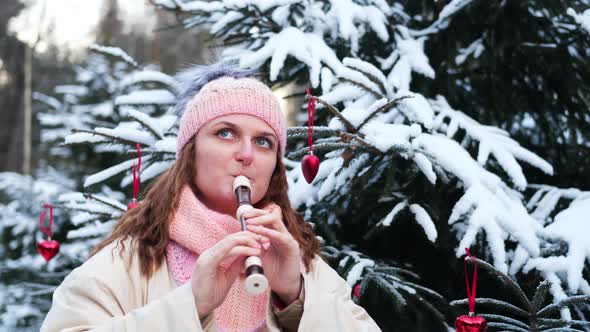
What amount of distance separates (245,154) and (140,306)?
0.55m

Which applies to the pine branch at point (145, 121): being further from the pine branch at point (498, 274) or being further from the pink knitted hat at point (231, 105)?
the pine branch at point (498, 274)

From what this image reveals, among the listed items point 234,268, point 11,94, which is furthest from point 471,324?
point 11,94

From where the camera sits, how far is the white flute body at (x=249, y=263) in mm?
1247

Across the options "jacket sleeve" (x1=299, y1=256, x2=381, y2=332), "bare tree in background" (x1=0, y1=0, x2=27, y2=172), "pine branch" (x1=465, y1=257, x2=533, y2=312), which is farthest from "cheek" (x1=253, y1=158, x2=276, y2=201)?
"bare tree in background" (x1=0, y1=0, x2=27, y2=172)

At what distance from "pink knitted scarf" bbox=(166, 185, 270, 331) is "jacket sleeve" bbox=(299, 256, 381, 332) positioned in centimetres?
16

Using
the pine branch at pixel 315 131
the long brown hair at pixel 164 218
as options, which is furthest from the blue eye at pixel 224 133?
the pine branch at pixel 315 131

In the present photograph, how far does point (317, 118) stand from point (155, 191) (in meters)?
1.18

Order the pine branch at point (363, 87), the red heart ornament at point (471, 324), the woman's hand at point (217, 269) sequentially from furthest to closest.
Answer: the pine branch at point (363, 87) → the red heart ornament at point (471, 324) → the woman's hand at point (217, 269)

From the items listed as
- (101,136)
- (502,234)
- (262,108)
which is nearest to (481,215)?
(502,234)

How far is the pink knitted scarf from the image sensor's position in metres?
1.71

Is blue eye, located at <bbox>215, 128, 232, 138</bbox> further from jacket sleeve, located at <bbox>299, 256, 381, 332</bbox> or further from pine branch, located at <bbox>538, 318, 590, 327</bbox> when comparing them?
pine branch, located at <bbox>538, 318, 590, 327</bbox>

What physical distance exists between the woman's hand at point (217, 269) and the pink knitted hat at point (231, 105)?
20.9 inches

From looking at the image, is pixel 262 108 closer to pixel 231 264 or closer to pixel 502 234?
pixel 231 264

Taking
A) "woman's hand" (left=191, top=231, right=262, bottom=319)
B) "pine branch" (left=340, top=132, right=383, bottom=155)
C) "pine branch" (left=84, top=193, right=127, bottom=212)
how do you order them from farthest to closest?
"pine branch" (left=84, top=193, right=127, bottom=212) < "pine branch" (left=340, top=132, right=383, bottom=155) < "woman's hand" (left=191, top=231, right=262, bottom=319)
